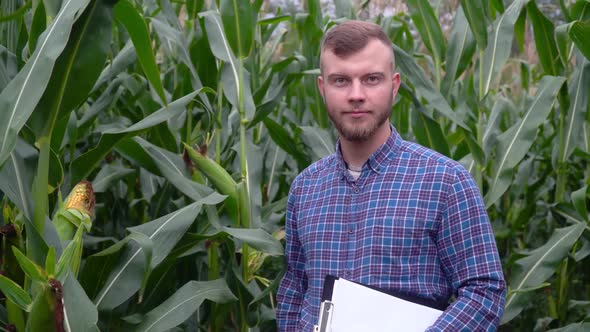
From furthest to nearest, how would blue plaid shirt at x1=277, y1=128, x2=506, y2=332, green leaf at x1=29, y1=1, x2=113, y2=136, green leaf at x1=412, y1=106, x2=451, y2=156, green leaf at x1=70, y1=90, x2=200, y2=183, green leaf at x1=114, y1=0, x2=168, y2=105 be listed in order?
green leaf at x1=412, y1=106, x2=451, y2=156 < green leaf at x1=70, y1=90, x2=200, y2=183 < green leaf at x1=114, y1=0, x2=168, y2=105 < green leaf at x1=29, y1=1, x2=113, y2=136 < blue plaid shirt at x1=277, y1=128, x2=506, y2=332

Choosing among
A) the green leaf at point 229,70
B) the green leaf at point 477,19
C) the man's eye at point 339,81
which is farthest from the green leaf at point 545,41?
the man's eye at point 339,81

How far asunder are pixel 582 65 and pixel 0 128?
2057 millimetres

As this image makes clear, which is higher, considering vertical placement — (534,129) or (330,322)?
(534,129)

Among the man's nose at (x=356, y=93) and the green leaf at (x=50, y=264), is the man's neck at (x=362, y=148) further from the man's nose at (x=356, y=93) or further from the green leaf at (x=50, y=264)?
the green leaf at (x=50, y=264)

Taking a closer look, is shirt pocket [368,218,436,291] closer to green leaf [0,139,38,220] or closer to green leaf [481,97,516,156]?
green leaf [0,139,38,220]

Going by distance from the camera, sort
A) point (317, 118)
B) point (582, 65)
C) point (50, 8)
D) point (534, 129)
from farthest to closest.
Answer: point (317, 118) < point (582, 65) < point (534, 129) < point (50, 8)

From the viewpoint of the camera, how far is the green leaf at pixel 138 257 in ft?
6.81

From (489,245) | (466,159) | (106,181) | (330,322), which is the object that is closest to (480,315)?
(489,245)

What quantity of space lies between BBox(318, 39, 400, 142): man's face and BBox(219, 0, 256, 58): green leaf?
2.37 feet

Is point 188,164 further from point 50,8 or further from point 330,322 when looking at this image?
point 330,322

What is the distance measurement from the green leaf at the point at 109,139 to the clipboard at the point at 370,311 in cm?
75

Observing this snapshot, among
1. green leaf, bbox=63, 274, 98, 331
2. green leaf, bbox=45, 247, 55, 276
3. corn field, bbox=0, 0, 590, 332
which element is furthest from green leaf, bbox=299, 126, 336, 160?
green leaf, bbox=45, 247, 55, 276

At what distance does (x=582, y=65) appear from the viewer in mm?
2881

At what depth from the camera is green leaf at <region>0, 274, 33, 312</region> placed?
66.5 inches
